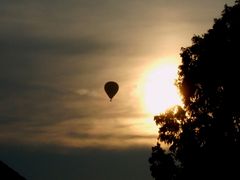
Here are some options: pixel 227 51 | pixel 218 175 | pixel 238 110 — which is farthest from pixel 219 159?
pixel 227 51

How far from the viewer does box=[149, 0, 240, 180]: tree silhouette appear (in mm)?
46219

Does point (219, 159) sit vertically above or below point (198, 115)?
below

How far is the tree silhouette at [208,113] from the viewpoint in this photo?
4622 centimetres

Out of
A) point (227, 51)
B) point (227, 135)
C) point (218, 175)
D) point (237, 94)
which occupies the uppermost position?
point (227, 51)

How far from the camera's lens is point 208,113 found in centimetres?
4859

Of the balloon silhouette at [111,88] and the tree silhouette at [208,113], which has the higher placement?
the balloon silhouette at [111,88]

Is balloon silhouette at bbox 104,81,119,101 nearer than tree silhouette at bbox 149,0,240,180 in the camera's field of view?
No

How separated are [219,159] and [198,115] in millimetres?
4440

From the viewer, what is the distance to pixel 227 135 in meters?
46.8

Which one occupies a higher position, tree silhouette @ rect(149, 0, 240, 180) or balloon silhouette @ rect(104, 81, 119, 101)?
balloon silhouette @ rect(104, 81, 119, 101)

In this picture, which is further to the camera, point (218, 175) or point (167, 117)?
point (167, 117)

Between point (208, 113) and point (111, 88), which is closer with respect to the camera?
point (208, 113)

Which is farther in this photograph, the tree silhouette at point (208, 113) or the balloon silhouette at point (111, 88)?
the balloon silhouette at point (111, 88)

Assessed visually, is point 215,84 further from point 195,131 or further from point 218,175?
point 218,175
